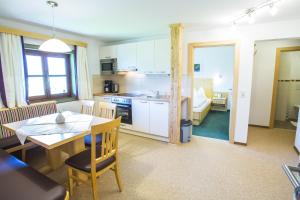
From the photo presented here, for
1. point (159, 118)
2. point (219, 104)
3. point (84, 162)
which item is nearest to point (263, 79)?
point (219, 104)

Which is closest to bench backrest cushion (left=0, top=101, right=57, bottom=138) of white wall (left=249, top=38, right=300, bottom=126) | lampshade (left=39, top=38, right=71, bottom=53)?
lampshade (left=39, top=38, right=71, bottom=53)

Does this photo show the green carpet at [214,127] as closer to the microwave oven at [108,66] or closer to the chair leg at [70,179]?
the microwave oven at [108,66]

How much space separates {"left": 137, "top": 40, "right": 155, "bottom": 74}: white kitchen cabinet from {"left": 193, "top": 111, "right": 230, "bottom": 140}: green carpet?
1.89 meters

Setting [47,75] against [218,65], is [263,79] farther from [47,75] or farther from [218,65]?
[47,75]

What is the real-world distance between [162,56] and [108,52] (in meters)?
1.60

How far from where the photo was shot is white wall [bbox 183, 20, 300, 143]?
282 cm

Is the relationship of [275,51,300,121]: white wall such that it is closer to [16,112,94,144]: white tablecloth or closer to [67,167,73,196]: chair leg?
[16,112,94,144]: white tablecloth

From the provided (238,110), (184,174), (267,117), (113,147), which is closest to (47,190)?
(113,147)

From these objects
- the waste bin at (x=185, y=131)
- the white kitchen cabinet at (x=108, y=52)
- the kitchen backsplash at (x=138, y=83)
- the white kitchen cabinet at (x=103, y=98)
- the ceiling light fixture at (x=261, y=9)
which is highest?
the ceiling light fixture at (x=261, y=9)

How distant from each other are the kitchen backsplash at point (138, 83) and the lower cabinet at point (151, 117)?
679 mm

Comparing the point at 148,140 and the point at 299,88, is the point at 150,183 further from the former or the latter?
the point at 299,88

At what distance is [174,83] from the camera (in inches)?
127

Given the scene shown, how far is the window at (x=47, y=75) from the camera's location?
3.31m

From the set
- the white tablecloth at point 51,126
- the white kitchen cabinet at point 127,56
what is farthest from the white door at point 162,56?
the white tablecloth at point 51,126
